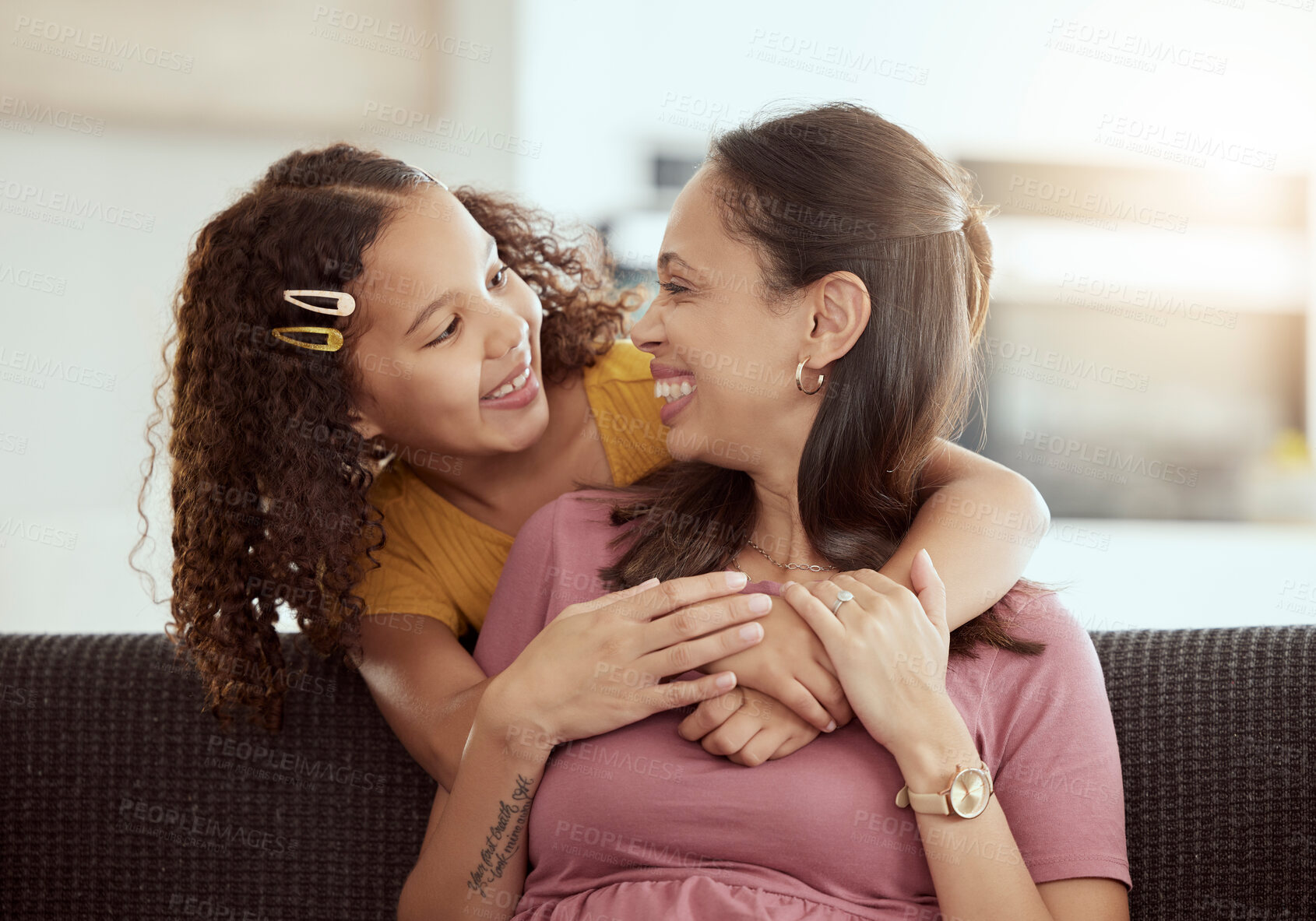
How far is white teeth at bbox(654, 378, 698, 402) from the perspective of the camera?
1.30 metres

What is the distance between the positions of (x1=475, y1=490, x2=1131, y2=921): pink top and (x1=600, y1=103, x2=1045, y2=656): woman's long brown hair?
2.9 inches

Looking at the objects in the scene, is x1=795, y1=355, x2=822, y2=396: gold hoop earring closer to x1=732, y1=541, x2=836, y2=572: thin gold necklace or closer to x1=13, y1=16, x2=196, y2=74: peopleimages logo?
x1=732, y1=541, x2=836, y2=572: thin gold necklace

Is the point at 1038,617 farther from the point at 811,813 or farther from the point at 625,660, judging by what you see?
the point at 625,660

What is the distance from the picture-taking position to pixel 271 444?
1427mm

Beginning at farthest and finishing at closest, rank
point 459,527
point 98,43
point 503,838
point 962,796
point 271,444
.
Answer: point 98,43
point 459,527
point 271,444
point 503,838
point 962,796

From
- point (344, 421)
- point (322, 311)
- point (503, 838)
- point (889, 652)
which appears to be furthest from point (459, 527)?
point (889, 652)

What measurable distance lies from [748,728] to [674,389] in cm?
43

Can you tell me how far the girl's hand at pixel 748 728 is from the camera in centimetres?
110

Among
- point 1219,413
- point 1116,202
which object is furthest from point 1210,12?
point 1219,413

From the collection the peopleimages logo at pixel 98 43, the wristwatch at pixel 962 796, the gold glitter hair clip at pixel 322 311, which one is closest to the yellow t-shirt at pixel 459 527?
the gold glitter hair clip at pixel 322 311

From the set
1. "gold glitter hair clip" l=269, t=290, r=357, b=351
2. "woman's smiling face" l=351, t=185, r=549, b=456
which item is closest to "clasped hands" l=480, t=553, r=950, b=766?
"woman's smiling face" l=351, t=185, r=549, b=456

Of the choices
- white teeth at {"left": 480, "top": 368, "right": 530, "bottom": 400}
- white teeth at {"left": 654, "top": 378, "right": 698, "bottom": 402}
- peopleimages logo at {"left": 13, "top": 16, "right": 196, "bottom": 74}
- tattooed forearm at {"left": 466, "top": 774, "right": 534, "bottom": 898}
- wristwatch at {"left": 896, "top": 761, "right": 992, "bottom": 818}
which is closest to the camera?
wristwatch at {"left": 896, "top": 761, "right": 992, "bottom": 818}

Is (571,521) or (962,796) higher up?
(571,521)

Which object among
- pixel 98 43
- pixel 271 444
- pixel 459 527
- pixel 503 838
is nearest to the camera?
pixel 503 838
